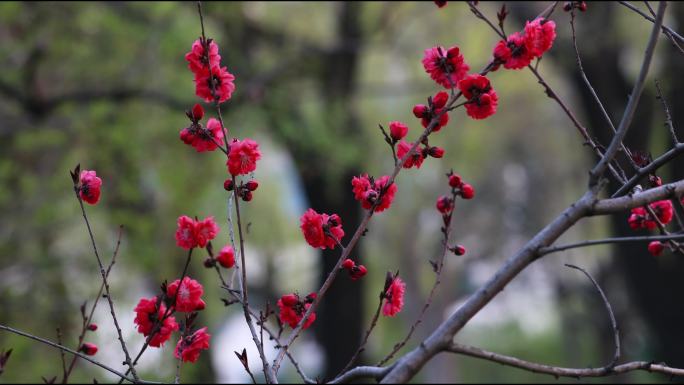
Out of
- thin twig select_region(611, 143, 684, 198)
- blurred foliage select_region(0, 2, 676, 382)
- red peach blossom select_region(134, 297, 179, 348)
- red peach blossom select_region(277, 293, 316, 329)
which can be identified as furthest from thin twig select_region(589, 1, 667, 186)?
blurred foliage select_region(0, 2, 676, 382)

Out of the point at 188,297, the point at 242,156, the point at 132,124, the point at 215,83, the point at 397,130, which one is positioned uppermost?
the point at 132,124

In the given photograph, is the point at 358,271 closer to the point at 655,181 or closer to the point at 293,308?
the point at 293,308

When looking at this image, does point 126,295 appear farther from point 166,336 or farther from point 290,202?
point 290,202

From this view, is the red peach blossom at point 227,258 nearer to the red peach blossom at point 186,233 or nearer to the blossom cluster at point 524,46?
the red peach blossom at point 186,233

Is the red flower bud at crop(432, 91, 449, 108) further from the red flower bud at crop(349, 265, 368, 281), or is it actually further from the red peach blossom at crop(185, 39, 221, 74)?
the red peach blossom at crop(185, 39, 221, 74)

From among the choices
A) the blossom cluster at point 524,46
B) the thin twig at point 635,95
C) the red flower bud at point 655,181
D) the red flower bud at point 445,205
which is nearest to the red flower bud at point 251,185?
the red flower bud at point 445,205

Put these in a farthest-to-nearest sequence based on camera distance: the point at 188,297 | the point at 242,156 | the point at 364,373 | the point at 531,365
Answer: the point at 188,297
the point at 242,156
the point at 364,373
the point at 531,365

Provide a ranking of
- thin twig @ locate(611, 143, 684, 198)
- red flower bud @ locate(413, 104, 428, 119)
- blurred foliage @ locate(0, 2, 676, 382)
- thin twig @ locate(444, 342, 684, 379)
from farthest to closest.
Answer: blurred foliage @ locate(0, 2, 676, 382), red flower bud @ locate(413, 104, 428, 119), thin twig @ locate(611, 143, 684, 198), thin twig @ locate(444, 342, 684, 379)

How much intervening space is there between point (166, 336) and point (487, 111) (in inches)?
38.0

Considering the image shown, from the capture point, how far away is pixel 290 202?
17.8 m

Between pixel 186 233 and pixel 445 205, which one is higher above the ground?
pixel 445 205

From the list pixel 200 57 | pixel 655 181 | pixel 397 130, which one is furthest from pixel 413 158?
pixel 655 181

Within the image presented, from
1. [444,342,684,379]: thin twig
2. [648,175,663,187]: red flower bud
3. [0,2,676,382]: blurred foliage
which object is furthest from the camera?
[0,2,676,382]: blurred foliage

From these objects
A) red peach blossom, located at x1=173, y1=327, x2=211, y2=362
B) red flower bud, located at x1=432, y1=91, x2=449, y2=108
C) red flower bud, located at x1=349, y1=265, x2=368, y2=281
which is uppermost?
red flower bud, located at x1=432, y1=91, x2=449, y2=108
